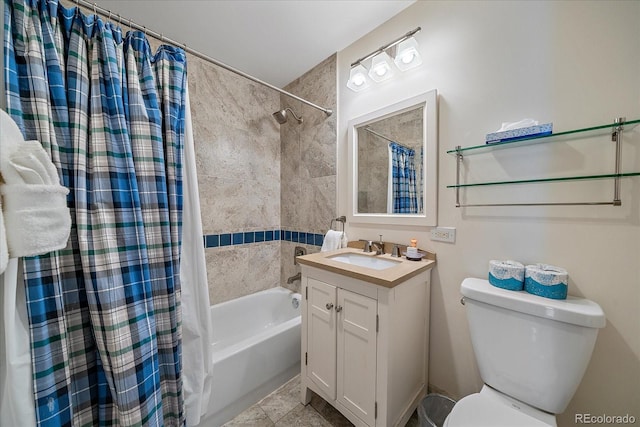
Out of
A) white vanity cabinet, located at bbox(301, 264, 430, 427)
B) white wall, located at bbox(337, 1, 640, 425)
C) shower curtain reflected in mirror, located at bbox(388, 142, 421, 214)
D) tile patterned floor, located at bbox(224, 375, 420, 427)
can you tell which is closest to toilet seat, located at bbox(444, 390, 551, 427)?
white vanity cabinet, located at bbox(301, 264, 430, 427)

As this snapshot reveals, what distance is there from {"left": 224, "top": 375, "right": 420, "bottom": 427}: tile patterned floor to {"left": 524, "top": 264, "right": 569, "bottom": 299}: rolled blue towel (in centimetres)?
96

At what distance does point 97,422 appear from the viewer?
809 millimetres

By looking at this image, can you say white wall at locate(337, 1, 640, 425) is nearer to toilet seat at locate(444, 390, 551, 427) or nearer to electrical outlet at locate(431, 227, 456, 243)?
electrical outlet at locate(431, 227, 456, 243)

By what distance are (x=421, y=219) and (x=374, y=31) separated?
1324 millimetres

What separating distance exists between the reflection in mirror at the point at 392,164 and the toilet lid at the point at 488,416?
35.3 inches

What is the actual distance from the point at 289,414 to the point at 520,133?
1.89 m

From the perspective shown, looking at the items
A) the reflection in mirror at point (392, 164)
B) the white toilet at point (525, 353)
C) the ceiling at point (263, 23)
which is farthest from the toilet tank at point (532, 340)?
the ceiling at point (263, 23)

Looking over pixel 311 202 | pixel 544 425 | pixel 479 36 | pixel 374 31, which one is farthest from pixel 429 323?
pixel 374 31

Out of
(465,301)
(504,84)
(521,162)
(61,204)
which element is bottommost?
(465,301)

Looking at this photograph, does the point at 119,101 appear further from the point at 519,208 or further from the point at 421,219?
the point at 519,208

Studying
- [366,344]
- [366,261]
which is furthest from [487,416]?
[366,261]

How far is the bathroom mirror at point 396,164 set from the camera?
1.31 m

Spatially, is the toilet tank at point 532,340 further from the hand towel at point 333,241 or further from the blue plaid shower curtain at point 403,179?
the hand towel at point 333,241

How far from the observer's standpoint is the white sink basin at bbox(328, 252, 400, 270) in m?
1.39
